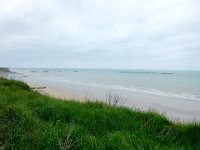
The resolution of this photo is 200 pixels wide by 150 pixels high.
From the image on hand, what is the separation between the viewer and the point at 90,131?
5547 mm

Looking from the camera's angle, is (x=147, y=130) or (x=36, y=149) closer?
(x=36, y=149)

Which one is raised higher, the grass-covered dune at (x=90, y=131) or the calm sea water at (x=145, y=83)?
the grass-covered dune at (x=90, y=131)

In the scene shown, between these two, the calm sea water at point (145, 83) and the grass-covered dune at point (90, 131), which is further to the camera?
→ the calm sea water at point (145, 83)

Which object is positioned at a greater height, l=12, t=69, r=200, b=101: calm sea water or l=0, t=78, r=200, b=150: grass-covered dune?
l=0, t=78, r=200, b=150: grass-covered dune

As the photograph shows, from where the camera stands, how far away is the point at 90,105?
799cm

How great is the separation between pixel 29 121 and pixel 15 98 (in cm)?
345

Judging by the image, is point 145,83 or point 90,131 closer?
point 90,131

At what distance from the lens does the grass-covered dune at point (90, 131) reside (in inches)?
170

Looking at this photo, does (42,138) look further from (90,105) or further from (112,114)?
(90,105)

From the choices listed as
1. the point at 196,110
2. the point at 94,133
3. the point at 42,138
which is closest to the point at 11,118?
the point at 42,138

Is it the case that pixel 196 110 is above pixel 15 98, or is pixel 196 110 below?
below

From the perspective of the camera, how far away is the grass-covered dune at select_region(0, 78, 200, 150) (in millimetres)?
4310

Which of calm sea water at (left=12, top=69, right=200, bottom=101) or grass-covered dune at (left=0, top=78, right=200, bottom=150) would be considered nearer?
grass-covered dune at (left=0, top=78, right=200, bottom=150)

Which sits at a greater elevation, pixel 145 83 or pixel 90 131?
pixel 90 131
